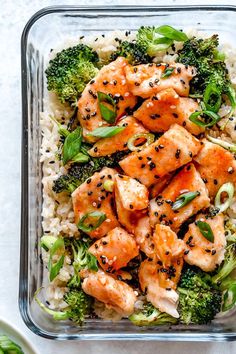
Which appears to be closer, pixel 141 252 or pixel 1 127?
pixel 141 252

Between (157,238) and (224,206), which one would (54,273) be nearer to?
(157,238)

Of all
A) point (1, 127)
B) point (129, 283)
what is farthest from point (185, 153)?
point (1, 127)

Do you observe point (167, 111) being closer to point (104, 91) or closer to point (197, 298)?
point (104, 91)

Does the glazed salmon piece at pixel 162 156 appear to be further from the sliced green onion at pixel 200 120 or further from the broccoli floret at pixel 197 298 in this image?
the broccoli floret at pixel 197 298

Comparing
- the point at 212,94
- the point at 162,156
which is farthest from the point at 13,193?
the point at 212,94

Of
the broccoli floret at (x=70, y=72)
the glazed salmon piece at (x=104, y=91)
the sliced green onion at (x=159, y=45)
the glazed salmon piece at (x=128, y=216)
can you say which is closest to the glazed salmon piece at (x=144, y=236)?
the glazed salmon piece at (x=128, y=216)

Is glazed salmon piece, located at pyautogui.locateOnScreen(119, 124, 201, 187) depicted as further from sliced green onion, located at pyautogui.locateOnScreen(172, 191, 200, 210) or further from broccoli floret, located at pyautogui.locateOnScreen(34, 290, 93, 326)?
broccoli floret, located at pyautogui.locateOnScreen(34, 290, 93, 326)
